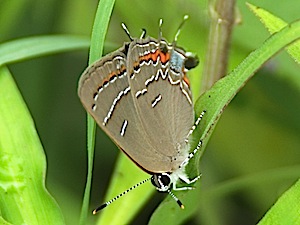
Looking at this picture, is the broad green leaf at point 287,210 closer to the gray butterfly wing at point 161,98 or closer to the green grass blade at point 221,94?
the green grass blade at point 221,94

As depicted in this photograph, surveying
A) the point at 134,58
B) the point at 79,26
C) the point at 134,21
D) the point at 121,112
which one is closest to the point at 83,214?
the point at 121,112

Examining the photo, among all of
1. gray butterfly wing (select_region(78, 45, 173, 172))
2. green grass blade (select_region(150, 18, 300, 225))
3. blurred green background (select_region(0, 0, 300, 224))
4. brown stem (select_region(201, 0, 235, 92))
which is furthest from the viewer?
blurred green background (select_region(0, 0, 300, 224))

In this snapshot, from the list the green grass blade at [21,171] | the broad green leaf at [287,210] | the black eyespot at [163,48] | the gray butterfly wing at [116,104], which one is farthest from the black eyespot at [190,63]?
the broad green leaf at [287,210]

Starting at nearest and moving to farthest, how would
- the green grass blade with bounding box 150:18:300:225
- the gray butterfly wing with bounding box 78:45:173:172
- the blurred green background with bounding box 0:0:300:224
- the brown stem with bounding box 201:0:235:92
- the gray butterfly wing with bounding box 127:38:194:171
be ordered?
the green grass blade with bounding box 150:18:300:225 → the gray butterfly wing with bounding box 78:45:173:172 → the gray butterfly wing with bounding box 127:38:194:171 → the brown stem with bounding box 201:0:235:92 → the blurred green background with bounding box 0:0:300:224

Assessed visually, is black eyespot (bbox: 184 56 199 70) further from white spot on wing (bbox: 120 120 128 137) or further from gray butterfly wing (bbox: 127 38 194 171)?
white spot on wing (bbox: 120 120 128 137)

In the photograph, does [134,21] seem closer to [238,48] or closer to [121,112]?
[238,48]

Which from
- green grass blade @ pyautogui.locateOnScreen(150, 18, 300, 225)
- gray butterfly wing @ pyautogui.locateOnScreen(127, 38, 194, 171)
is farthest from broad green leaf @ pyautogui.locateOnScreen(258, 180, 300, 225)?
gray butterfly wing @ pyautogui.locateOnScreen(127, 38, 194, 171)
